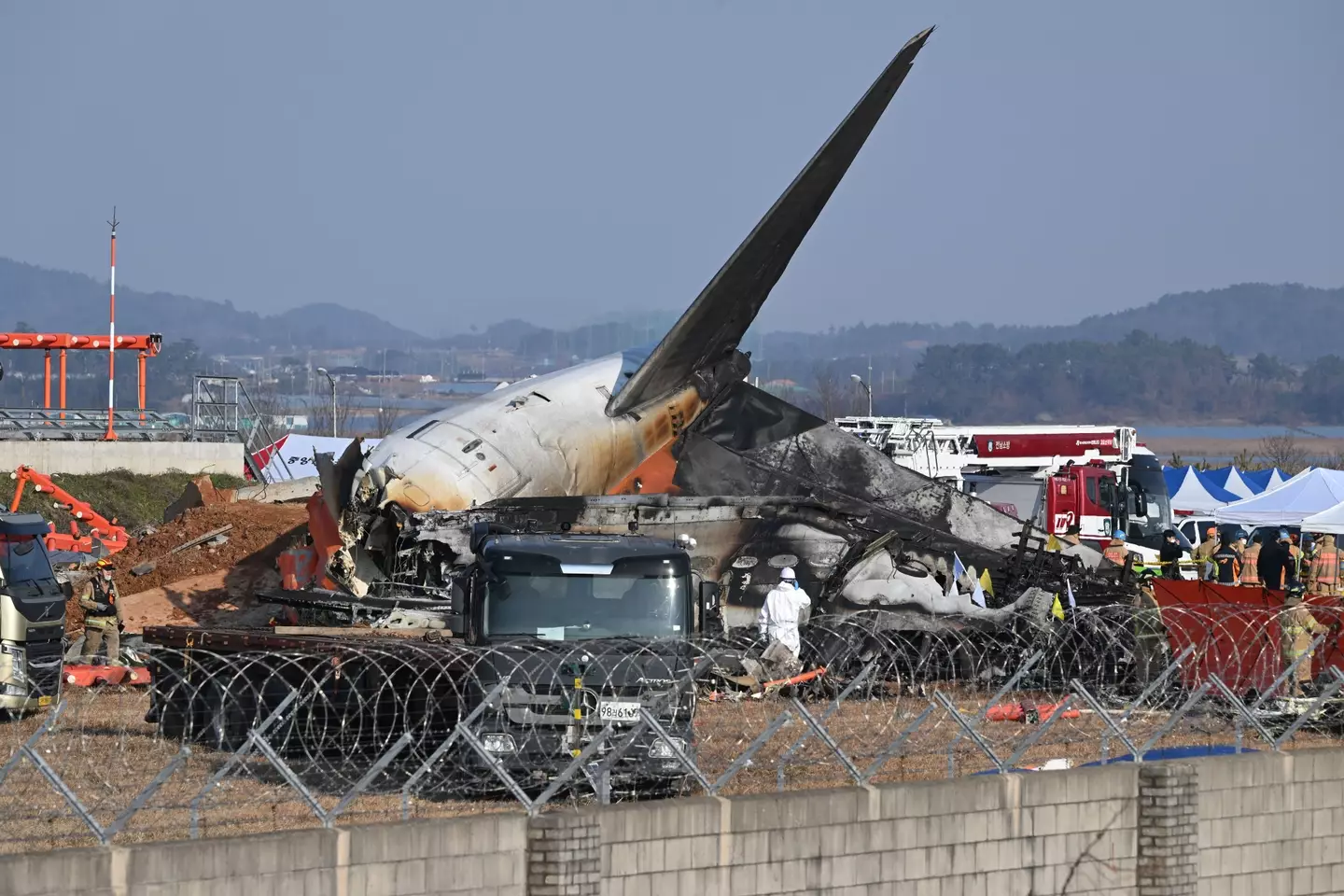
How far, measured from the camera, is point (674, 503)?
26.2 meters

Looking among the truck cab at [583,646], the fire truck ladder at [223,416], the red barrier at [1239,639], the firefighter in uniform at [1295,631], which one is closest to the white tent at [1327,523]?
the red barrier at [1239,639]

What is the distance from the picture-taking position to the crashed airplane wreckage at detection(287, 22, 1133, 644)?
2478 centimetres

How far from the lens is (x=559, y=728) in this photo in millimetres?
15305

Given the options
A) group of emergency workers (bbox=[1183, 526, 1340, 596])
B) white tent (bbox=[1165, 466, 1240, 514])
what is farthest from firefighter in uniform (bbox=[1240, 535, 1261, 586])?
white tent (bbox=[1165, 466, 1240, 514])

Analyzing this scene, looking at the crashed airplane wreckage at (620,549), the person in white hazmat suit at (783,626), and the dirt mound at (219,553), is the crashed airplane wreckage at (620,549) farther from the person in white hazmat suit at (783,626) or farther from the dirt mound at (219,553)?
the dirt mound at (219,553)

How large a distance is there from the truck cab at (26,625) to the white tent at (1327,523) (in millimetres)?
31809

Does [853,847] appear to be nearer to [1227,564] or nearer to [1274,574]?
[1274,574]

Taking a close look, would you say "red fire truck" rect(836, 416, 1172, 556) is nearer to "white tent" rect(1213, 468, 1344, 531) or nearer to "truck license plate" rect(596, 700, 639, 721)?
"white tent" rect(1213, 468, 1344, 531)

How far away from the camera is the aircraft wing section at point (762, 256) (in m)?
30.9

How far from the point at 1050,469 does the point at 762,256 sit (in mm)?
19631

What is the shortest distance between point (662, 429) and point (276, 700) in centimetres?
1554

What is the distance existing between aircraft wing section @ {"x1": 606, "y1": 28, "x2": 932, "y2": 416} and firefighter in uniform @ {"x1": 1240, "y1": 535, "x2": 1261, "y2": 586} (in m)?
11.7

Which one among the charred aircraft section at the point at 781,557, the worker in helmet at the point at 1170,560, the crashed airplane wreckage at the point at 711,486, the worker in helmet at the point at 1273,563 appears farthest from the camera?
the worker in helmet at the point at 1170,560

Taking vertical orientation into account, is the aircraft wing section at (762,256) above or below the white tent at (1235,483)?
above
